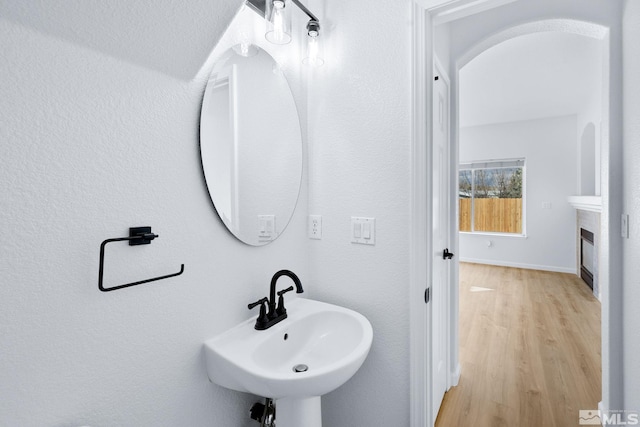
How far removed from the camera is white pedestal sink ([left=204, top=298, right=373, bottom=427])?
2.81 feet

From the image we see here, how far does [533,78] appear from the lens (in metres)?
3.31

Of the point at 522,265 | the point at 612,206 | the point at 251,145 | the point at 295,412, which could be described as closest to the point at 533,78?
the point at 612,206

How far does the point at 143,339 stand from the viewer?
843 millimetres

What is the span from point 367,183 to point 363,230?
211 millimetres

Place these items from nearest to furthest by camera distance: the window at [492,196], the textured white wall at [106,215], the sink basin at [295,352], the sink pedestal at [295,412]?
the textured white wall at [106,215]
the sink basin at [295,352]
the sink pedestal at [295,412]
the window at [492,196]

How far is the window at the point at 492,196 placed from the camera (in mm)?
5320

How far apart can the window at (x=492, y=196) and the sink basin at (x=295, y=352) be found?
529 cm

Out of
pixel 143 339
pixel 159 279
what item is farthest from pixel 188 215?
pixel 143 339

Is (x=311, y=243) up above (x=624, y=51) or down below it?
below

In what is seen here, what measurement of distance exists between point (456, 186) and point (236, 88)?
156 centimetres

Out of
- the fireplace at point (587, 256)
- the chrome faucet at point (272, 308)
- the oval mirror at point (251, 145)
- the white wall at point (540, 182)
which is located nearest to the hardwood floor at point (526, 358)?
the fireplace at point (587, 256)

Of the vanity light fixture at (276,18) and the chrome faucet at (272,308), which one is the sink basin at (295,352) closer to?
the chrome faucet at (272,308)

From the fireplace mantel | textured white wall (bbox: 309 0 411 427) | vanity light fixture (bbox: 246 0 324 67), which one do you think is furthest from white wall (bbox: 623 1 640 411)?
the fireplace mantel

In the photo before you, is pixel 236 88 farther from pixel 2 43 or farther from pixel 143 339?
pixel 143 339
